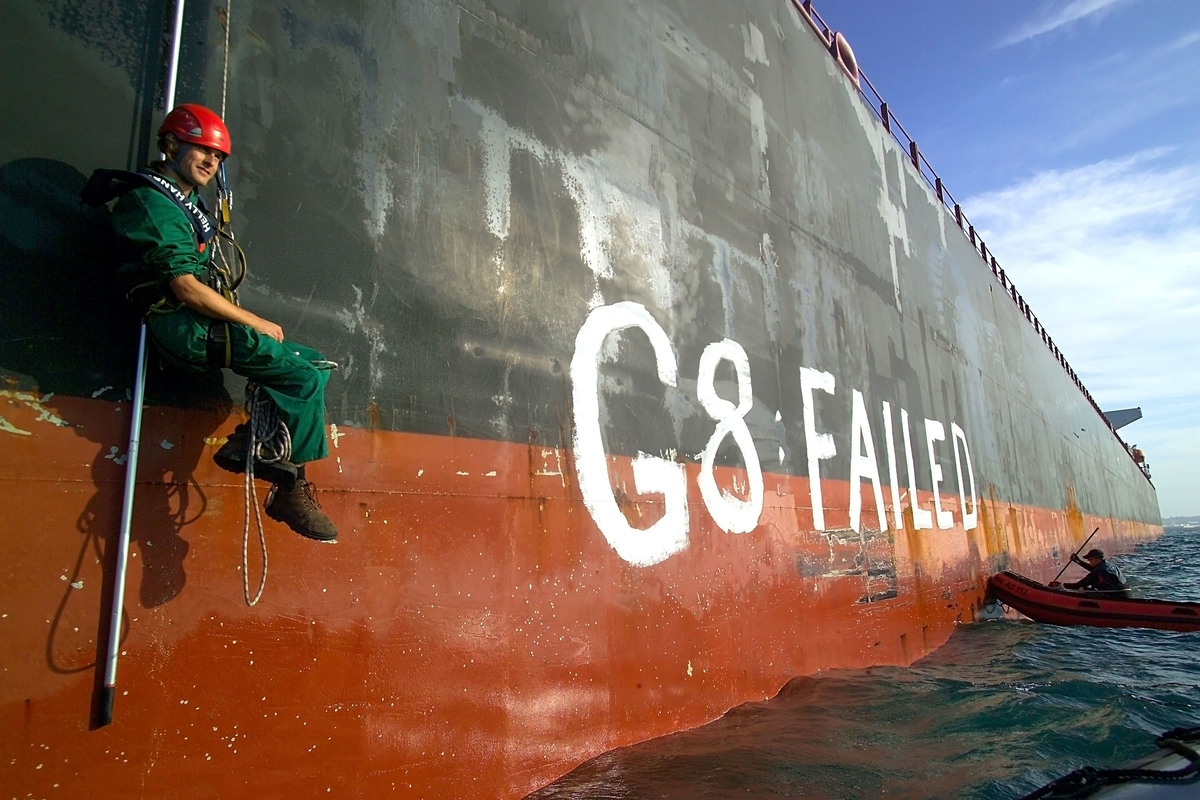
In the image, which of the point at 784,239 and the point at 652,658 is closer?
the point at 652,658

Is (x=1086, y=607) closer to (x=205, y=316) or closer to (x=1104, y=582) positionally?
(x=1104, y=582)

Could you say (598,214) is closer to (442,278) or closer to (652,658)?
(442,278)

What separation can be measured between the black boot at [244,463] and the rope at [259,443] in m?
0.02

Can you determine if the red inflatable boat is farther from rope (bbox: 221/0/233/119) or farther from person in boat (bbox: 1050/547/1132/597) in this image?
rope (bbox: 221/0/233/119)

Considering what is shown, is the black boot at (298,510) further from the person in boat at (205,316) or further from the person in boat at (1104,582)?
the person in boat at (1104,582)

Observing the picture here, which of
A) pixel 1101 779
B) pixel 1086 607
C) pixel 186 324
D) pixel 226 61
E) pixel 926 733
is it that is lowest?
pixel 926 733

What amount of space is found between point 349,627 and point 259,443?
0.79 metres

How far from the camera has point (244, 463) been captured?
242 cm

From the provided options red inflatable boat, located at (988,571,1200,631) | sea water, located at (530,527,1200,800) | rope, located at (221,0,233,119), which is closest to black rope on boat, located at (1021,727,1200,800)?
sea water, located at (530,527,1200,800)

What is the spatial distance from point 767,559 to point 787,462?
0.82 meters

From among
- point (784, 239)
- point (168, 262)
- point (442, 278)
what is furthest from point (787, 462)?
point (168, 262)

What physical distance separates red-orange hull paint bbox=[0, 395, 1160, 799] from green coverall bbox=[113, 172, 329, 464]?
283mm

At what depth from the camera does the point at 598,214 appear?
4.30m

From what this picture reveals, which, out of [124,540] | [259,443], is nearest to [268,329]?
[259,443]
